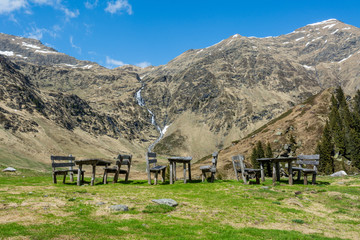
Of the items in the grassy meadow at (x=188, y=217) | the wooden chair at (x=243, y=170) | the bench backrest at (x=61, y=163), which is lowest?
the grassy meadow at (x=188, y=217)

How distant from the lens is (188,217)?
1382 cm

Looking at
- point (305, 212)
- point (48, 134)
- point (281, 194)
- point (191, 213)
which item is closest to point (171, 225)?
point (191, 213)

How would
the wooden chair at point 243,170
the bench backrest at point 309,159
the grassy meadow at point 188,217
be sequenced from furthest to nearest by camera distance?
1. the wooden chair at point 243,170
2. the bench backrest at point 309,159
3. the grassy meadow at point 188,217

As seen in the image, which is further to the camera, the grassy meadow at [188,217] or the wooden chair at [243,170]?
the wooden chair at [243,170]

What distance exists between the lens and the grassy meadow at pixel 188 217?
35.3ft

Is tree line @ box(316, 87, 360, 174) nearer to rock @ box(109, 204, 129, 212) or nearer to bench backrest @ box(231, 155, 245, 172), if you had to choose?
bench backrest @ box(231, 155, 245, 172)

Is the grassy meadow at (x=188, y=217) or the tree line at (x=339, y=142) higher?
the tree line at (x=339, y=142)

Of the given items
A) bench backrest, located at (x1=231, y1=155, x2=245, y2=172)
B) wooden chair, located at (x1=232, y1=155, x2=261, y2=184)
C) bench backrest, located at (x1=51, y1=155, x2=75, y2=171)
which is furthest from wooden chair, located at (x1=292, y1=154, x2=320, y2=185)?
bench backrest, located at (x1=51, y1=155, x2=75, y2=171)

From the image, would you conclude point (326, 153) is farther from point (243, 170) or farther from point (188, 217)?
point (188, 217)

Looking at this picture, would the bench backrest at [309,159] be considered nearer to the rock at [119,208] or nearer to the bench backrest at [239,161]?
the bench backrest at [239,161]

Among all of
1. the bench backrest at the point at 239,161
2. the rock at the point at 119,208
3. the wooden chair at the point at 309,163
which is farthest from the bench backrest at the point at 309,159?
the rock at the point at 119,208

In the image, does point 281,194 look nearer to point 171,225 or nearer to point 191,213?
point 191,213

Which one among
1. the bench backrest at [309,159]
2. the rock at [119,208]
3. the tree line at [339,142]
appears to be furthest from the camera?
the tree line at [339,142]

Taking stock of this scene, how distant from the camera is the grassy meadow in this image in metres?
10.8
